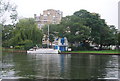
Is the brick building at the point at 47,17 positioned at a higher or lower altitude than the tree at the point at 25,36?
higher

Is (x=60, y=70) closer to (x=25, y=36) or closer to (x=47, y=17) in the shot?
(x=25, y=36)

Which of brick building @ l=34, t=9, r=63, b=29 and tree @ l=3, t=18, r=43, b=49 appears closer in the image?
tree @ l=3, t=18, r=43, b=49

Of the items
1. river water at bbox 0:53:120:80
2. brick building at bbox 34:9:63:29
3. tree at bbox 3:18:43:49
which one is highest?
brick building at bbox 34:9:63:29

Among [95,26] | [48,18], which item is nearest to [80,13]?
[95,26]

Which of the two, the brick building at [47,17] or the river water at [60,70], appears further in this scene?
the brick building at [47,17]

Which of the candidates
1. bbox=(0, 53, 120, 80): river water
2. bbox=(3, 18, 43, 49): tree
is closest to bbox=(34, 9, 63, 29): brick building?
bbox=(3, 18, 43, 49): tree

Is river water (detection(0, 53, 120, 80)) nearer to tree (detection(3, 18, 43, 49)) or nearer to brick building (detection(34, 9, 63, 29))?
tree (detection(3, 18, 43, 49))

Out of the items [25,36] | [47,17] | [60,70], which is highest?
[47,17]

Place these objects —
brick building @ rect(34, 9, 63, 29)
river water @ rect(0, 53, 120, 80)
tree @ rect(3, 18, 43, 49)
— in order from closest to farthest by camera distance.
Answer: river water @ rect(0, 53, 120, 80) < tree @ rect(3, 18, 43, 49) < brick building @ rect(34, 9, 63, 29)

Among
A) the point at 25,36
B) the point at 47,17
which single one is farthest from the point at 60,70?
the point at 47,17

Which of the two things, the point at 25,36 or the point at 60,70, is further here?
the point at 25,36

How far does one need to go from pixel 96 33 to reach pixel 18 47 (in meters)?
15.7

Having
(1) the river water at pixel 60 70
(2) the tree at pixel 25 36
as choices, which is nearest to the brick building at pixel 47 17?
(2) the tree at pixel 25 36

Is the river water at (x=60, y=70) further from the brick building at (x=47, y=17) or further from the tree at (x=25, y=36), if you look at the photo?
the brick building at (x=47, y=17)
